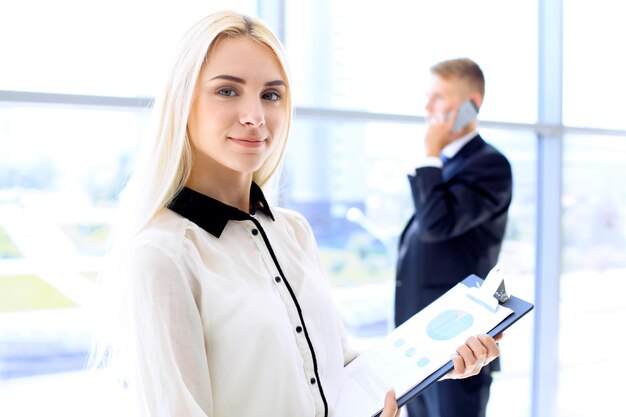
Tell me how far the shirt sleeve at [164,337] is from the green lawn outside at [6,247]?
1041 mm

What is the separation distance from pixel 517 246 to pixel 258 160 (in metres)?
2.49

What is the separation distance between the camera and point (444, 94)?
8.86ft

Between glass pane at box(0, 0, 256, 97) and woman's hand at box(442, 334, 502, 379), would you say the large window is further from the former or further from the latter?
A: woman's hand at box(442, 334, 502, 379)

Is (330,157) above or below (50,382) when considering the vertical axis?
above

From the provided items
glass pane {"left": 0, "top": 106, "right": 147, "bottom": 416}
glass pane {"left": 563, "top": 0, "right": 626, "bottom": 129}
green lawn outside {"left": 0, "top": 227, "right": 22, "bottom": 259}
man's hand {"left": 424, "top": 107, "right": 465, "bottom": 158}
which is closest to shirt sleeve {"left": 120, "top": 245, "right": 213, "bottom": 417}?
glass pane {"left": 0, "top": 106, "right": 147, "bottom": 416}

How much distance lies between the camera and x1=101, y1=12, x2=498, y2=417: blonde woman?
1.08m

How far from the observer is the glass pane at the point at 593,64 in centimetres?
336

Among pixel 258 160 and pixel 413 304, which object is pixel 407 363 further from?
pixel 413 304

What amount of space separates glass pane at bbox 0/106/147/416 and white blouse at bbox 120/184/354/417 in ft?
2.90

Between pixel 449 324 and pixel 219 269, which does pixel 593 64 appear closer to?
pixel 449 324

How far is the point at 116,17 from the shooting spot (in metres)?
2.09

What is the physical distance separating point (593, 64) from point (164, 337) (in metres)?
3.26

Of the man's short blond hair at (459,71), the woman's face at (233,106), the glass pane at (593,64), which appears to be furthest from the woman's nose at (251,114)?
the glass pane at (593,64)

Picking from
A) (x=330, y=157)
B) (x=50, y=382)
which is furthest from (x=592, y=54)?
(x=50, y=382)
